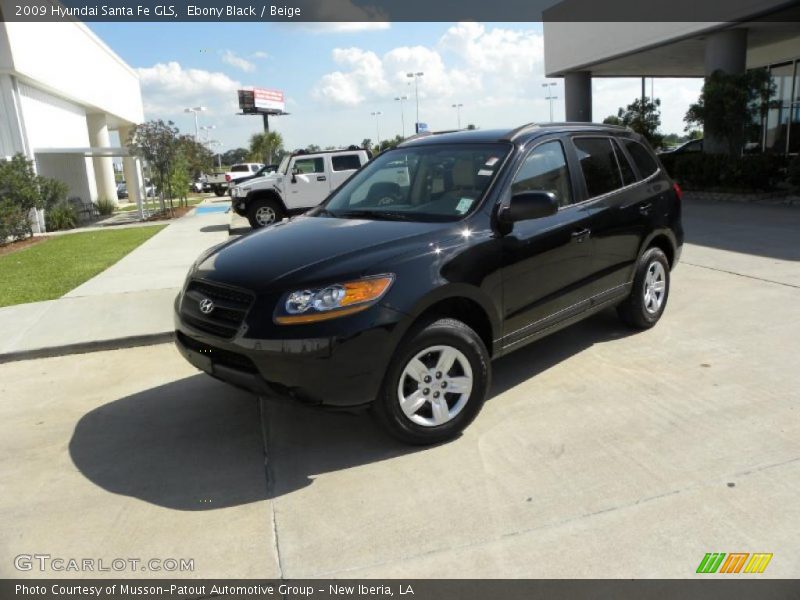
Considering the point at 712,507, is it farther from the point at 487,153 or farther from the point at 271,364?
the point at 487,153

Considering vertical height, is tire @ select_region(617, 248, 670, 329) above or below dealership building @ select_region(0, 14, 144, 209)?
below

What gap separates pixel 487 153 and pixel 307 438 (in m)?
2.26

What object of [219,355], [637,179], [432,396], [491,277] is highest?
[637,179]

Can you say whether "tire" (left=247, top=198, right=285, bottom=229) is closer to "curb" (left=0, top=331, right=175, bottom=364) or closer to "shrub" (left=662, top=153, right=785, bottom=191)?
"curb" (left=0, top=331, right=175, bottom=364)

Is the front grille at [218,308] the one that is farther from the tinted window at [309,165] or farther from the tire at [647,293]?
the tinted window at [309,165]

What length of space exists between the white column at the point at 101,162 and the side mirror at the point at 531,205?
30232 mm

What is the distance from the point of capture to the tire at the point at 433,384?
11.0ft

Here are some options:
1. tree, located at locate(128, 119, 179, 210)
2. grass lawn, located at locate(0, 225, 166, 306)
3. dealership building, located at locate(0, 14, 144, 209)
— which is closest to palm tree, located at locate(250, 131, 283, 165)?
dealership building, located at locate(0, 14, 144, 209)

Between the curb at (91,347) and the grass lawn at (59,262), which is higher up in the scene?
the grass lawn at (59,262)

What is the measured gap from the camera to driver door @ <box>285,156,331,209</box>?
50.1 ft

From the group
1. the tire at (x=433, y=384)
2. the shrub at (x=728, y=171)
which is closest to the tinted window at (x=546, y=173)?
the tire at (x=433, y=384)

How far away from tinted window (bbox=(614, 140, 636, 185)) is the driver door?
1081 cm

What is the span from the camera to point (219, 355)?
3408 millimetres
